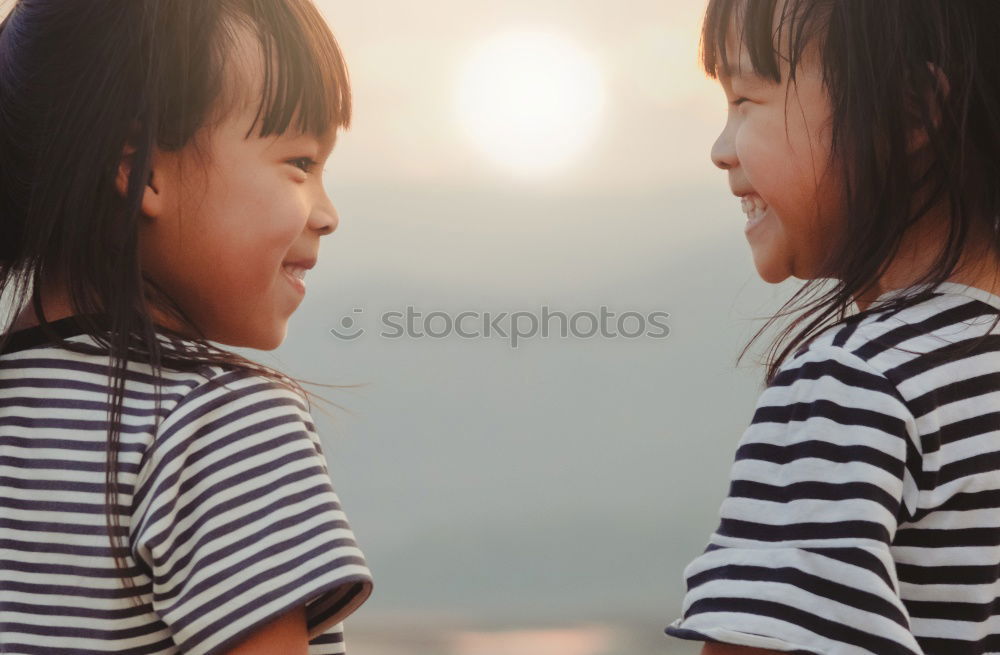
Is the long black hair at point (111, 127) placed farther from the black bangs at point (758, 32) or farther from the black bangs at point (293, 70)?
the black bangs at point (758, 32)

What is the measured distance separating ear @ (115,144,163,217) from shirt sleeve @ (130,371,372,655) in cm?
16

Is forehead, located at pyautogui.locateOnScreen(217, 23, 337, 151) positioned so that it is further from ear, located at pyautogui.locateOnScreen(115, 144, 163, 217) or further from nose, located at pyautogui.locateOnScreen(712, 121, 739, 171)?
nose, located at pyautogui.locateOnScreen(712, 121, 739, 171)

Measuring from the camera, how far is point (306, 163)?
0.85 meters

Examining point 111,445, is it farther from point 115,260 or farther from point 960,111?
point 960,111

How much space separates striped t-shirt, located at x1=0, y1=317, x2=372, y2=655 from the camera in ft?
2.14

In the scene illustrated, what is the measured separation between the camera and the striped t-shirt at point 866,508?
24.2 inches

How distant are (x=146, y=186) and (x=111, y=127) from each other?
5 cm

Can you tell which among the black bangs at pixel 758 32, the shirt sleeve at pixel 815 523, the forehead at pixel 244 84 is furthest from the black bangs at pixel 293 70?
the shirt sleeve at pixel 815 523

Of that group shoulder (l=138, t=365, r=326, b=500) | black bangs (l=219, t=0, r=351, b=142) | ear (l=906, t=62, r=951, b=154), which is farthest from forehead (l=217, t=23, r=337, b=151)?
ear (l=906, t=62, r=951, b=154)

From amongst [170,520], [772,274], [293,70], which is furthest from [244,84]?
[772,274]

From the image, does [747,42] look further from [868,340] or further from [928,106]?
[868,340]

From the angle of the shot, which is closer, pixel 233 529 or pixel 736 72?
pixel 233 529

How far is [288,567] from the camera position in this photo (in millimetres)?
657

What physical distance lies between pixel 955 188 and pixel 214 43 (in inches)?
21.5
